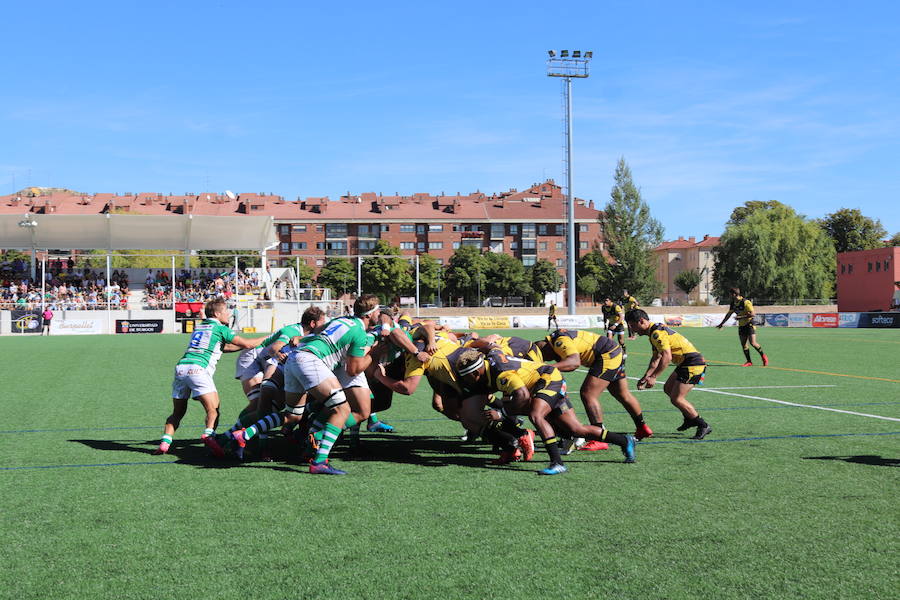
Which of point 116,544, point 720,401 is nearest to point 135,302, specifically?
point 720,401

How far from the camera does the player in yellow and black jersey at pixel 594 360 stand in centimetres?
844

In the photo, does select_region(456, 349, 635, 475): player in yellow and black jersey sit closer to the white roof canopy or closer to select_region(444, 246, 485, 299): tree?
the white roof canopy

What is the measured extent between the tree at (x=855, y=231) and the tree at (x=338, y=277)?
55787 mm

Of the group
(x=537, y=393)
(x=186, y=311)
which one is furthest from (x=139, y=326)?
(x=537, y=393)

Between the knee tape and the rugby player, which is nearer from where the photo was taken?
the knee tape

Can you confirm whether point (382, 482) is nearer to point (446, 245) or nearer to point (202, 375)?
point (202, 375)

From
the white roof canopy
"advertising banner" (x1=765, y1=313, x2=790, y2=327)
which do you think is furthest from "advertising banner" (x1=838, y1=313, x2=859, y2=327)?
the white roof canopy

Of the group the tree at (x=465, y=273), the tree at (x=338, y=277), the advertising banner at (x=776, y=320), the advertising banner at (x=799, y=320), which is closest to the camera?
the advertising banner at (x=799, y=320)

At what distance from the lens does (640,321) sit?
9172mm

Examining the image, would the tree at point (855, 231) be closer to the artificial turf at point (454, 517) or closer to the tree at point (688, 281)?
the tree at point (688, 281)

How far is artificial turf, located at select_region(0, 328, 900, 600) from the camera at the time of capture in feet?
14.9

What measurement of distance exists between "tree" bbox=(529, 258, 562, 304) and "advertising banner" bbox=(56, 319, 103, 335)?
214 ft

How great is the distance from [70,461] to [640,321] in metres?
6.23

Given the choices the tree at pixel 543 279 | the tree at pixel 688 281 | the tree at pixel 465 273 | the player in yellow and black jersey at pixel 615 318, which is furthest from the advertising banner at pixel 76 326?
the tree at pixel 688 281
